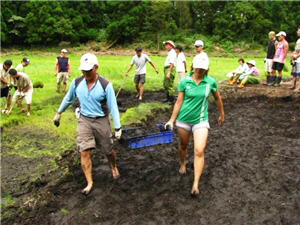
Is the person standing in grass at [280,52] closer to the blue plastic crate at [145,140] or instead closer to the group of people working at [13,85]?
the blue plastic crate at [145,140]

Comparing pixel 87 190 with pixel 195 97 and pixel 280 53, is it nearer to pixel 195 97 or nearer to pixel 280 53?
pixel 195 97

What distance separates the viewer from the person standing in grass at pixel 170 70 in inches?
371

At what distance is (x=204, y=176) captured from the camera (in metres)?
5.02

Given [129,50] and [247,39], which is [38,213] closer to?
[129,50]

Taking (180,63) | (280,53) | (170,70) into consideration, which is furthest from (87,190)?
(280,53)

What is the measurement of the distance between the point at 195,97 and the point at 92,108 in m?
1.57

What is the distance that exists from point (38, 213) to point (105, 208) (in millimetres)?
960

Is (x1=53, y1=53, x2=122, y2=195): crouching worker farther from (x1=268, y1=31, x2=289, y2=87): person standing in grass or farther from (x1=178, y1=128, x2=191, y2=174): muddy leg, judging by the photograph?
(x1=268, y1=31, x2=289, y2=87): person standing in grass

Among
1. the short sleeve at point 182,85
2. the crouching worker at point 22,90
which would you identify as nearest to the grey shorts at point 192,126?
the short sleeve at point 182,85

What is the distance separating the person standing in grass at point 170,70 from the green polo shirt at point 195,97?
518 centimetres

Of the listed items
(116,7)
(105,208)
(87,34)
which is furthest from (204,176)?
(116,7)

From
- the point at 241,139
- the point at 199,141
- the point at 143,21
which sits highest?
the point at 143,21

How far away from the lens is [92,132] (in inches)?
173

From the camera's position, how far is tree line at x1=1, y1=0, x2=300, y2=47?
3650cm
